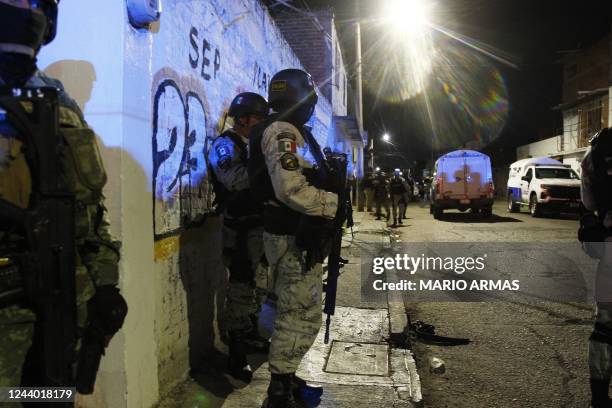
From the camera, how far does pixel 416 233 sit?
38.4 ft

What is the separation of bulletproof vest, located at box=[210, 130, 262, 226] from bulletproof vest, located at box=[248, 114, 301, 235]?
48 cm

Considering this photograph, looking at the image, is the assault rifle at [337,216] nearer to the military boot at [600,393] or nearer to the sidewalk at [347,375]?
the sidewalk at [347,375]

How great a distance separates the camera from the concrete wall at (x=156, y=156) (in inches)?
87.0

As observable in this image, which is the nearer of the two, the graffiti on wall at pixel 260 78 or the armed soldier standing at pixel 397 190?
the graffiti on wall at pixel 260 78

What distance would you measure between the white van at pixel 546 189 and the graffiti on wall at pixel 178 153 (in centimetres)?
1361

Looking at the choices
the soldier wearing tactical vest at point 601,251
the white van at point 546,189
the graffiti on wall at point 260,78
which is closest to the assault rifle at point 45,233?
the soldier wearing tactical vest at point 601,251

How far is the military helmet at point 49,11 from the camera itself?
1.40m

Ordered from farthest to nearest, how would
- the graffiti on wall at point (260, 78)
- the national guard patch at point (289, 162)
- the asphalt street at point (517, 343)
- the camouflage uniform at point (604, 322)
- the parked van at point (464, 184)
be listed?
the parked van at point (464, 184) → the graffiti on wall at point (260, 78) → the asphalt street at point (517, 343) → the camouflage uniform at point (604, 322) → the national guard patch at point (289, 162)

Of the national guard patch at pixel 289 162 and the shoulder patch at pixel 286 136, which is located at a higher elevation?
the shoulder patch at pixel 286 136

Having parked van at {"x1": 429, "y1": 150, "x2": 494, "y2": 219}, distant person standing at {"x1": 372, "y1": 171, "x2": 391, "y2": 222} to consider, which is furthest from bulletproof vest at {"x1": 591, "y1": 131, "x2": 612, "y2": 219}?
parked van at {"x1": 429, "y1": 150, "x2": 494, "y2": 219}

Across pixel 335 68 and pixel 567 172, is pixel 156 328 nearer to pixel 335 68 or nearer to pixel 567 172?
pixel 335 68

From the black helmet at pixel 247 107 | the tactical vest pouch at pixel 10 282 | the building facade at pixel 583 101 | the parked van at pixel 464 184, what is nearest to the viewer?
the tactical vest pouch at pixel 10 282

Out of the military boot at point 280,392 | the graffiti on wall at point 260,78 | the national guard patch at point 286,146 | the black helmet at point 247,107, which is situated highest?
the graffiti on wall at point 260,78

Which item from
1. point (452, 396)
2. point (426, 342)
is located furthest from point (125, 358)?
point (426, 342)
